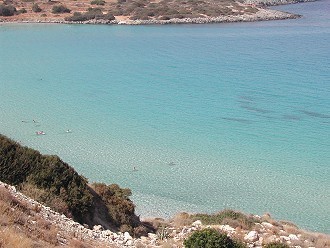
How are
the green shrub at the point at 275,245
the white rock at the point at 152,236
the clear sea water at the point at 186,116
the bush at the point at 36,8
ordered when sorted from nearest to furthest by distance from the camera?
the green shrub at the point at 275,245, the white rock at the point at 152,236, the clear sea water at the point at 186,116, the bush at the point at 36,8

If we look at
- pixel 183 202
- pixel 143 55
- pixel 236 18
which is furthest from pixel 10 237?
pixel 236 18

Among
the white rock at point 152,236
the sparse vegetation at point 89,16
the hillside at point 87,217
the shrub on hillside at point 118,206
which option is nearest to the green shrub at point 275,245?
the hillside at point 87,217

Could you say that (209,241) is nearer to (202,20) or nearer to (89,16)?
(89,16)

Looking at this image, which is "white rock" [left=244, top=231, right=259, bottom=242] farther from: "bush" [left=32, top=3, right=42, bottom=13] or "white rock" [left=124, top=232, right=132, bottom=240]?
"bush" [left=32, top=3, right=42, bottom=13]

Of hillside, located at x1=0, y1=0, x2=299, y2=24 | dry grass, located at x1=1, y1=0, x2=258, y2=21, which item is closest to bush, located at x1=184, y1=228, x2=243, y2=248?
hillside, located at x1=0, y1=0, x2=299, y2=24

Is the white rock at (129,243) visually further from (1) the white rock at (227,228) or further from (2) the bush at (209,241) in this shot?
(1) the white rock at (227,228)

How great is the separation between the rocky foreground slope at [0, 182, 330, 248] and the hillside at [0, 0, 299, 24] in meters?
68.3

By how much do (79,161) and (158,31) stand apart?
162 feet

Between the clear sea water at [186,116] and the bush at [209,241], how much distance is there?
6.54 meters

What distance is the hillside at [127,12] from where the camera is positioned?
256 ft

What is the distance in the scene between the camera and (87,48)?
2164 inches

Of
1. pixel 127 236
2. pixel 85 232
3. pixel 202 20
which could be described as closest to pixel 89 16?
pixel 202 20

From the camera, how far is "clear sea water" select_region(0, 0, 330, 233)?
65.2 ft

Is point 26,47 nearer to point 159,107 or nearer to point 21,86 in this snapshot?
point 21,86
